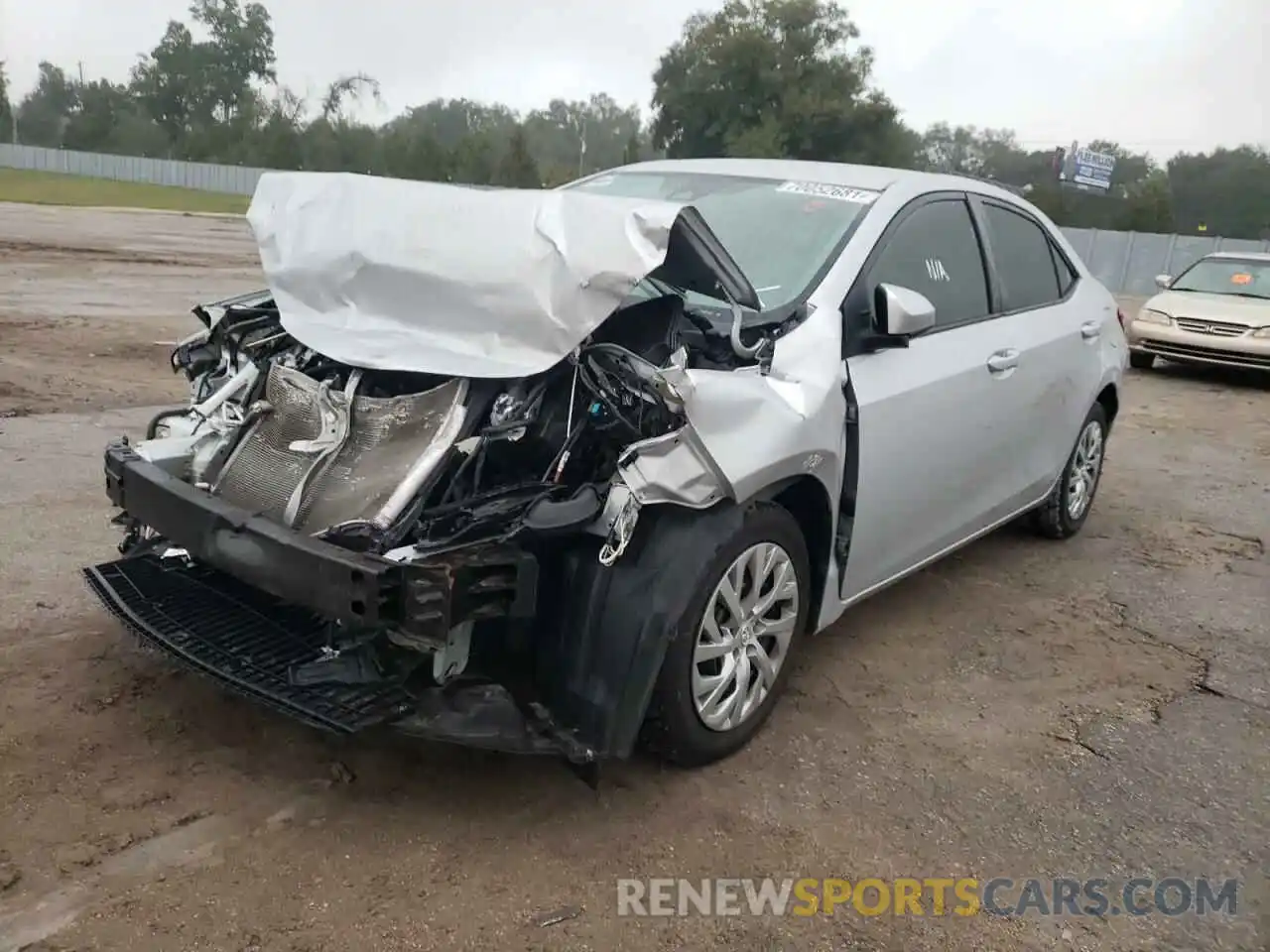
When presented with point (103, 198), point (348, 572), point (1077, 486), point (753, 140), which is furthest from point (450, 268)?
point (753, 140)

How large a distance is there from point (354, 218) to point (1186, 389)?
1132cm

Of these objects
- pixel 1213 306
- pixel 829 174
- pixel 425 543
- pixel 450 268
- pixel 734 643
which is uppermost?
pixel 829 174

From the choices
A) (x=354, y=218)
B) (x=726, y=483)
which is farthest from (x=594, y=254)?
(x=354, y=218)

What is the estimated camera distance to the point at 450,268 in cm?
334

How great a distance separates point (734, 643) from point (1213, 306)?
11815 mm

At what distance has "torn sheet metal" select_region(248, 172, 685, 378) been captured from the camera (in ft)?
10.2

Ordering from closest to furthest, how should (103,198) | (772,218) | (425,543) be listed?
1. (425,543)
2. (772,218)
3. (103,198)

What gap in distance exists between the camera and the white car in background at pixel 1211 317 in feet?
40.6

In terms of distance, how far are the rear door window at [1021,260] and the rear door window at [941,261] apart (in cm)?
21

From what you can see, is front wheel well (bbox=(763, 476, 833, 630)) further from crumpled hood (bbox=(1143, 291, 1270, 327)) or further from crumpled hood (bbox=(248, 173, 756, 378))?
crumpled hood (bbox=(1143, 291, 1270, 327))

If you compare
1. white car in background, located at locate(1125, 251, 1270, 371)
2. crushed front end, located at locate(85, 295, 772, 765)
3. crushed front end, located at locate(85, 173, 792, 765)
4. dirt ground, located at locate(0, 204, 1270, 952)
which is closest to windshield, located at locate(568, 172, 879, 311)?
crushed front end, located at locate(85, 173, 792, 765)

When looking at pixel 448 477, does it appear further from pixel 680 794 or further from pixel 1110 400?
pixel 1110 400

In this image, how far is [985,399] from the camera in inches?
172

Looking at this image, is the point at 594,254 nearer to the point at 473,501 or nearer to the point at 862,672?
the point at 473,501
